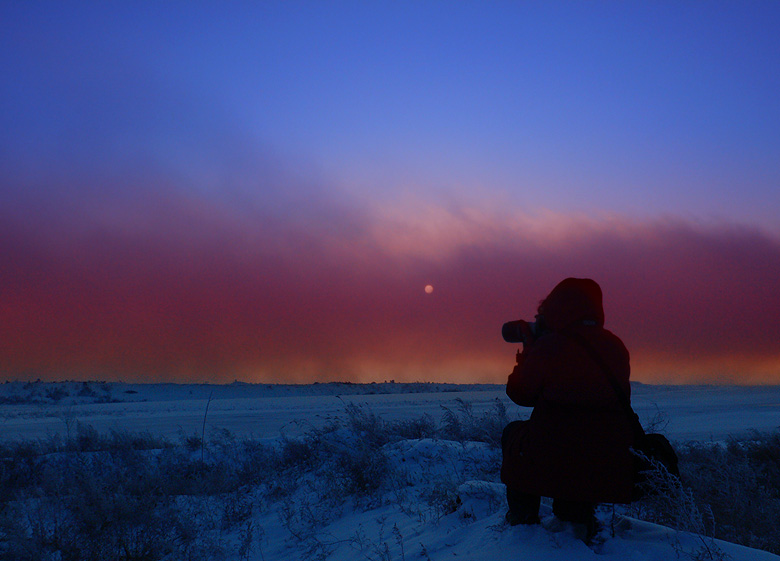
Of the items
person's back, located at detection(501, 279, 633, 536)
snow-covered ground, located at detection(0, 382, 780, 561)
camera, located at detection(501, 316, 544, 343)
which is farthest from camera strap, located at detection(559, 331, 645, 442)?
snow-covered ground, located at detection(0, 382, 780, 561)

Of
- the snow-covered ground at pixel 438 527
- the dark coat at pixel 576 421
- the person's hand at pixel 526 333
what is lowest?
the snow-covered ground at pixel 438 527

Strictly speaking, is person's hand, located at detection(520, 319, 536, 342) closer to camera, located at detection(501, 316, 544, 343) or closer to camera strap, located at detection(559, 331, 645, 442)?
camera, located at detection(501, 316, 544, 343)

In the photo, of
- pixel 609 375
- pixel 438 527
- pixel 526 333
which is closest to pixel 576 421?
pixel 609 375

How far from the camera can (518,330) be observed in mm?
4043

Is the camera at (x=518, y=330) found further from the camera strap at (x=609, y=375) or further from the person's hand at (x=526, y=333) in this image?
the camera strap at (x=609, y=375)

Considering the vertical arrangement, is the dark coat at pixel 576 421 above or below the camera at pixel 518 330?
below

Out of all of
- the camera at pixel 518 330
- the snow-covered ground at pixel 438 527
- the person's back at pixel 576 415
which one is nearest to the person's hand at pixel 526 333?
the camera at pixel 518 330

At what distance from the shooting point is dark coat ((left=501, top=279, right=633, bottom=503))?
3576 millimetres

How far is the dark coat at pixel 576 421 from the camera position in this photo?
3576 millimetres

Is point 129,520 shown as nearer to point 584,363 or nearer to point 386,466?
point 386,466

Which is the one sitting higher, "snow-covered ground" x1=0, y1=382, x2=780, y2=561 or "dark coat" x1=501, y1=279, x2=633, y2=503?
"dark coat" x1=501, y1=279, x2=633, y2=503

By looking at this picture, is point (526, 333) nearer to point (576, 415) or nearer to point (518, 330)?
point (518, 330)

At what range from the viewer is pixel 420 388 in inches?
2159

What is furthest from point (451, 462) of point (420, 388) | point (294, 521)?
point (420, 388)
